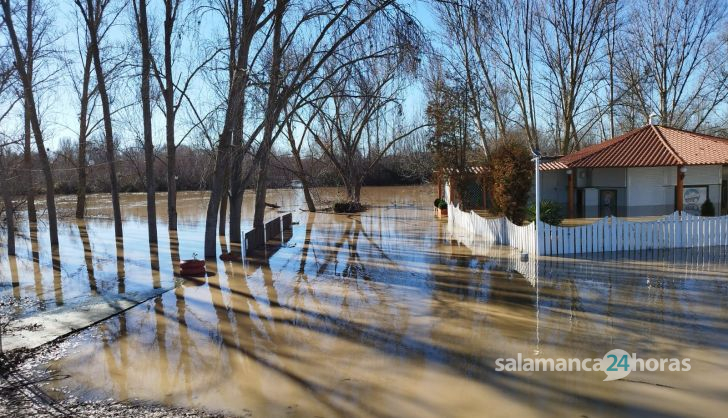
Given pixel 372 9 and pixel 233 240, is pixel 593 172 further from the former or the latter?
pixel 233 240

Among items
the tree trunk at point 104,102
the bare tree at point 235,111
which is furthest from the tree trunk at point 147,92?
the bare tree at point 235,111

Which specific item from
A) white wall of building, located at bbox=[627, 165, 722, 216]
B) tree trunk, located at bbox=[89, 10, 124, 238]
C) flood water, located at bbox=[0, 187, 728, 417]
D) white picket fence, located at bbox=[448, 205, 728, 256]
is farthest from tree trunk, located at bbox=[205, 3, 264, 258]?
white wall of building, located at bbox=[627, 165, 722, 216]

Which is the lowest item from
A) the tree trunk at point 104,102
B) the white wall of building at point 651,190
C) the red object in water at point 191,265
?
the red object in water at point 191,265

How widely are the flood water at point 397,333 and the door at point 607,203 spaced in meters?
8.73

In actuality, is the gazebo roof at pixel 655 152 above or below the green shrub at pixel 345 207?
above

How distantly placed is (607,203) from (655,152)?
2815 millimetres

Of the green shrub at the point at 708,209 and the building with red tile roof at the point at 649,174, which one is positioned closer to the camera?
the green shrub at the point at 708,209

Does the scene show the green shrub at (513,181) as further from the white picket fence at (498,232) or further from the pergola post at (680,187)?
the pergola post at (680,187)

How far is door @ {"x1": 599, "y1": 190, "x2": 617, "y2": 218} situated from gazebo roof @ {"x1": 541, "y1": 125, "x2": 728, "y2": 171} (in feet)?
5.49

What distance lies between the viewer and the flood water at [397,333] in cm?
529

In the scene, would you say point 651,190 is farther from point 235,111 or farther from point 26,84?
point 26,84

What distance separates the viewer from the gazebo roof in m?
18.8

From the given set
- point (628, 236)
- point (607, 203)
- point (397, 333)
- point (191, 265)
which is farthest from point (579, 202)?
point (397, 333)

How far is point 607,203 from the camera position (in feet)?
70.9
